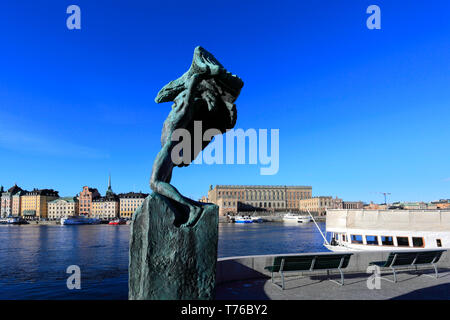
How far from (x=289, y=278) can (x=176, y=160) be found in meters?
5.18

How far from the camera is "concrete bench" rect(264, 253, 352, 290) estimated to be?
279 inches

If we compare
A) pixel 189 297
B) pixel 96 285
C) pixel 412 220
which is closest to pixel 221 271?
pixel 189 297

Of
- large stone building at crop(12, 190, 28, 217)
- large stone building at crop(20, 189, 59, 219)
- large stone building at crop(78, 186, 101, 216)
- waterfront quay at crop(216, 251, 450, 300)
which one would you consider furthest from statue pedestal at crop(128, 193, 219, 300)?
large stone building at crop(12, 190, 28, 217)

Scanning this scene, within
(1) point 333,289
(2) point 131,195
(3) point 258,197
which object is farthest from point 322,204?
(1) point 333,289

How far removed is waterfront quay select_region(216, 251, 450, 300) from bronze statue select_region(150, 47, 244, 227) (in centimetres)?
337

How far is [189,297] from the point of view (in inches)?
148

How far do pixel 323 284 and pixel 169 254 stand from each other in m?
4.83

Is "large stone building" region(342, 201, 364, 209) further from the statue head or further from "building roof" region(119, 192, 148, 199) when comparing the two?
the statue head

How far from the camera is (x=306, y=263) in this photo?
732 centimetres

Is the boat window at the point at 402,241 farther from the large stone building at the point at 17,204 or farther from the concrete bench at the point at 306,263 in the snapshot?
the large stone building at the point at 17,204

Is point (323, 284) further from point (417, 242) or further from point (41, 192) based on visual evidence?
point (41, 192)

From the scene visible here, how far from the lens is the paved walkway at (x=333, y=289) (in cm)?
624

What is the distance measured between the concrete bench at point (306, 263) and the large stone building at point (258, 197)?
5253 inches
